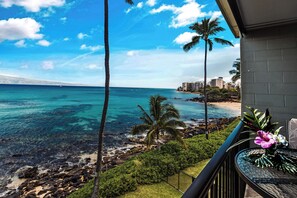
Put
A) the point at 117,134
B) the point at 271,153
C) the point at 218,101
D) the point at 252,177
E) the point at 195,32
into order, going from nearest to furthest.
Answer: the point at 252,177
the point at 271,153
the point at 195,32
the point at 117,134
the point at 218,101

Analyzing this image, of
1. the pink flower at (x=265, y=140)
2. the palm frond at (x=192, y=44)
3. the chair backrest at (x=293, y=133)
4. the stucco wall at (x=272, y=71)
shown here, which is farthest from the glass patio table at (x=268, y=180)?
the palm frond at (x=192, y=44)

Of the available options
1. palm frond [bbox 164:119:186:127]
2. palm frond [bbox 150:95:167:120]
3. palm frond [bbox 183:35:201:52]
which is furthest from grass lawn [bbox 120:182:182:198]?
palm frond [bbox 183:35:201:52]

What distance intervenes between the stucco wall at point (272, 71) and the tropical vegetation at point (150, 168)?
22.0ft

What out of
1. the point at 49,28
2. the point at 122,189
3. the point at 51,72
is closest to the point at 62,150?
the point at 122,189

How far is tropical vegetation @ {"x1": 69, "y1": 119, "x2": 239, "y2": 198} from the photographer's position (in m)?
7.53

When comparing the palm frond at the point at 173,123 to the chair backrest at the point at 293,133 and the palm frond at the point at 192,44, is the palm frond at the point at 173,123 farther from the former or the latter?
the chair backrest at the point at 293,133

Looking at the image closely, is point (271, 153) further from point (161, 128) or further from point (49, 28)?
point (49, 28)

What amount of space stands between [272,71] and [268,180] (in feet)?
7.09

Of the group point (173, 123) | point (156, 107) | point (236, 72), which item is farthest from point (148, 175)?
point (236, 72)

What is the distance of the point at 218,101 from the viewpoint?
4281 cm

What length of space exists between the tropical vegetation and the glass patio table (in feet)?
24.4

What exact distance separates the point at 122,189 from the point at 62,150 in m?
9.46

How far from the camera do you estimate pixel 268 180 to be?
2.60ft

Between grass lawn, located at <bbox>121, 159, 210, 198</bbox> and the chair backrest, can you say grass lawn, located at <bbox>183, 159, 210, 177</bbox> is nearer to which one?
grass lawn, located at <bbox>121, 159, 210, 198</bbox>
